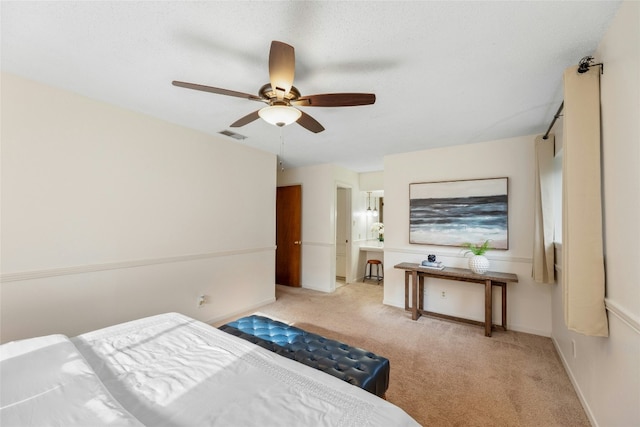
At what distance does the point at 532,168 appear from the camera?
3.22 m

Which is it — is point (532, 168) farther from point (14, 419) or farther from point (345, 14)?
point (14, 419)

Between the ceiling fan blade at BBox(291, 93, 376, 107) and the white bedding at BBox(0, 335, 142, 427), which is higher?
the ceiling fan blade at BBox(291, 93, 376, 107)

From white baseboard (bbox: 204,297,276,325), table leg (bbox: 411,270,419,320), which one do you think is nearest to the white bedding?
white baseboard (bbox: 204,297,276,325)

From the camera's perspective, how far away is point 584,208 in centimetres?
157

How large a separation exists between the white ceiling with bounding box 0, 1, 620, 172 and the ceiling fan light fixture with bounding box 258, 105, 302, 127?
0.36 m

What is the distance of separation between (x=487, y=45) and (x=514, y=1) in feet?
1.08

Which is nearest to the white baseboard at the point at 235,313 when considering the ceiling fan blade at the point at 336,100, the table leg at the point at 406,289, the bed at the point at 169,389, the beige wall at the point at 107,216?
the beige wall at the point at 107,216

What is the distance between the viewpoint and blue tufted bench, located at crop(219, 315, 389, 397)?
5.34 feet

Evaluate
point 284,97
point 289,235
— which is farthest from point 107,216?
point 289,235

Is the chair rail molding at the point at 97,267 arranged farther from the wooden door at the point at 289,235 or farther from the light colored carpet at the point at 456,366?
the wooden door at the point at 289,235

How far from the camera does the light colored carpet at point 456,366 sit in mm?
1847

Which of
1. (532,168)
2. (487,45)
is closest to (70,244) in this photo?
(487,45)

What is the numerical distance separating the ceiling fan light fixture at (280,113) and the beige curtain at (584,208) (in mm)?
1711

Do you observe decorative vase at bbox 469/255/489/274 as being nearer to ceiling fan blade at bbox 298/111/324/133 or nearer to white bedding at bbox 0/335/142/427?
ceiling fan blade at bbox 298/111/324/133
